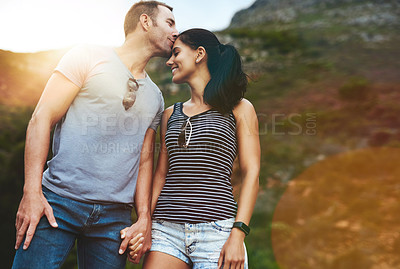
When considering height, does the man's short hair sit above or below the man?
above

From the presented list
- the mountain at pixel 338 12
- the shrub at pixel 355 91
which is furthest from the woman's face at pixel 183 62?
the mountain at pixel 338 12

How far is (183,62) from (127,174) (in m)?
0.95

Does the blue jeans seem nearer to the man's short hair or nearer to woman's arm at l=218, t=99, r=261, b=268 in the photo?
woman's arm at l=218, t=99, r=261, b=268

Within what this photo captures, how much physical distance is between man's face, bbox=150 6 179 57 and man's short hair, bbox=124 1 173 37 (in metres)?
0.04

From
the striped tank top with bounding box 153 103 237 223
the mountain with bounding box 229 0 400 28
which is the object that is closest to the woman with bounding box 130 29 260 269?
the striped tank top with bounding box 153 103 237 223

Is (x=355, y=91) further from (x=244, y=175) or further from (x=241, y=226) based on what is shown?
(x=241, y=226)

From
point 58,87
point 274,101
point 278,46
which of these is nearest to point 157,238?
point 58,87

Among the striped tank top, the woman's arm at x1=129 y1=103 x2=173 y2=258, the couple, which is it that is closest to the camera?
the couple

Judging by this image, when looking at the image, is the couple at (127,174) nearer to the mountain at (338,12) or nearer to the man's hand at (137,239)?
the man's hand at (137,239)

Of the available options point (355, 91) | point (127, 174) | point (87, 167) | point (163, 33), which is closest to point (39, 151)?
point (87, 167)

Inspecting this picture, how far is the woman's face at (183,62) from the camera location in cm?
233

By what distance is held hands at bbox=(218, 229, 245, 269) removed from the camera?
5.61ft

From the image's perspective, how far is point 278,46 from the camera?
3275cm

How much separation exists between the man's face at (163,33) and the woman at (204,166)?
0.27ft
